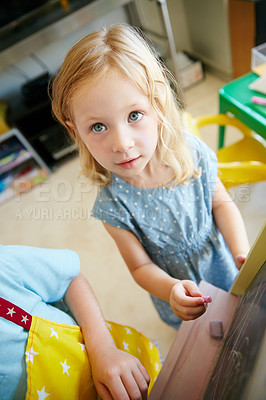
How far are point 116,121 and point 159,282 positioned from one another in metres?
0.36

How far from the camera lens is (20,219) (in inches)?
72.9

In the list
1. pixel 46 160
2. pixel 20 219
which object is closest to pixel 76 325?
pixel 20 219

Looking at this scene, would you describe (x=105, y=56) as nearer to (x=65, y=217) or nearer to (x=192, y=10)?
(x=65, y=217)

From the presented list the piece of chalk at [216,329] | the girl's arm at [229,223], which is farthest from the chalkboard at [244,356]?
the girl's arm at [229,223]

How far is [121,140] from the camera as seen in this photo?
49 centimetres

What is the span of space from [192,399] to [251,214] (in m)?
1.18

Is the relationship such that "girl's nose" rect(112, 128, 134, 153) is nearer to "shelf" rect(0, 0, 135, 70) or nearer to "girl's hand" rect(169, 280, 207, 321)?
"girl's hand" rect(169, 280, 207, 321)

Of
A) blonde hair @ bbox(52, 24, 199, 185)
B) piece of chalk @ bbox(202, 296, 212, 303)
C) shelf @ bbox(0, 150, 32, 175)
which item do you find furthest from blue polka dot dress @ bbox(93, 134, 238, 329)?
shelf @ bbox(0, 150, 32, 175)

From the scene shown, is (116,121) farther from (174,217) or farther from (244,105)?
(244,105)

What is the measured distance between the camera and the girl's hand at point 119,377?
0.45m

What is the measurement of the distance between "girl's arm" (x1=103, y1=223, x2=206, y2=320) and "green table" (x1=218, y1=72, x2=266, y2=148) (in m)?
0.64

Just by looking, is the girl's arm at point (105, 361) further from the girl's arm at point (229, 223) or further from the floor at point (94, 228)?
the floor at point (94, 228)

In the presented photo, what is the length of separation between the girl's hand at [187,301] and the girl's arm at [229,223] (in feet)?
0.63

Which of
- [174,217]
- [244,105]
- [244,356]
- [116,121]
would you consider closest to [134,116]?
[116,121]
